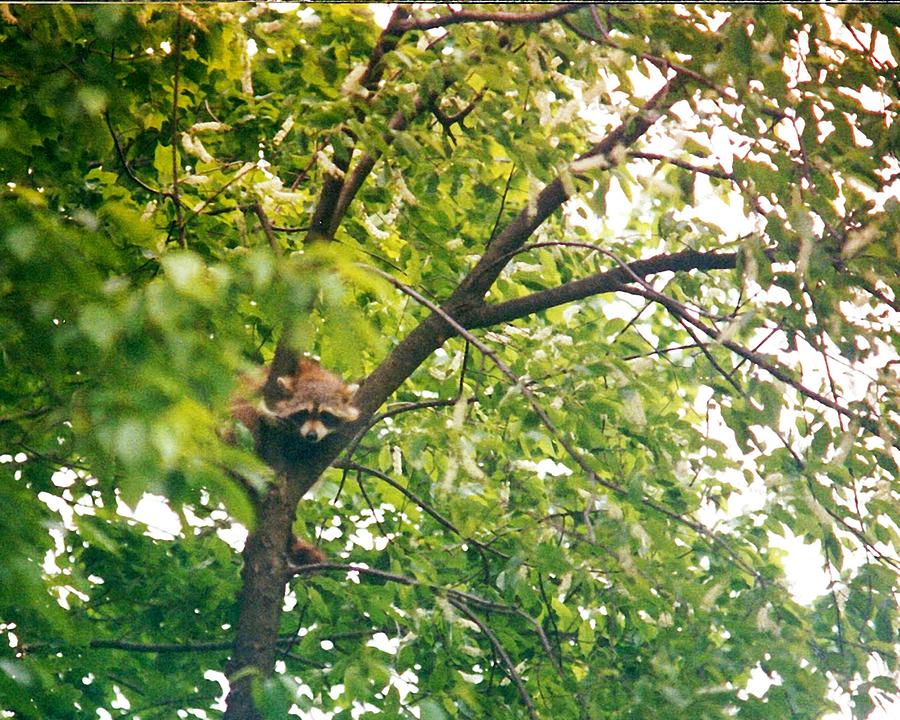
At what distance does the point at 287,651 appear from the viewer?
4871 mm

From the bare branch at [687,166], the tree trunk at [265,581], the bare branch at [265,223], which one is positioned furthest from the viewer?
the tree trunk at [265,581]

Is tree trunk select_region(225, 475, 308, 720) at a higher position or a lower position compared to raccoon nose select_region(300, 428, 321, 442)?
lower

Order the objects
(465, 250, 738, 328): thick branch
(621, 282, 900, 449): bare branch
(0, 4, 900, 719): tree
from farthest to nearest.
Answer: (465, 250, 738, 328): thick branch → (621, 282, 900, 449): bare branch → (0, 4, 900, 719): tree

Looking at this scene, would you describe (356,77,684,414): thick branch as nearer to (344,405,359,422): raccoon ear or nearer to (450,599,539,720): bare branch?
(344,405,359,422): raccoon ear

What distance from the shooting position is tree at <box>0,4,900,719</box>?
242 centimetres

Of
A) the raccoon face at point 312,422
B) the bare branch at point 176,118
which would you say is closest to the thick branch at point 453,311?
the raccoon face at point 312,422

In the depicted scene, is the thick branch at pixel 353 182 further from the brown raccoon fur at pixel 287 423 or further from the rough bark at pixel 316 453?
the brown raccoon fur at pixel 287 423

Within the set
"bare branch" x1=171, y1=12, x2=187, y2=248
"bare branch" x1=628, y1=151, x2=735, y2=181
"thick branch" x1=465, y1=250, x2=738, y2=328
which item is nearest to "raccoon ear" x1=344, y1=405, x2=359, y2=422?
"thick branch" x1=465, y1=250, x2=738, y2=328

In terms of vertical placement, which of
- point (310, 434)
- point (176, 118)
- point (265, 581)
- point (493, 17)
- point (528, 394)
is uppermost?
point (176, 118)

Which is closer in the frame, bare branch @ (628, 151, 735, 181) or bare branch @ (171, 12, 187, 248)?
bare branch @ (171, 12, 187, 248)

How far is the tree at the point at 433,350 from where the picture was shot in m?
2.42

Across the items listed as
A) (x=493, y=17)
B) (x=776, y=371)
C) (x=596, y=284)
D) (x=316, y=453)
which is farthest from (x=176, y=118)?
(x=776, y=371)

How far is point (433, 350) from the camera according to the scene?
4.71m

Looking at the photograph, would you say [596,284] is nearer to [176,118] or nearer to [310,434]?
[310,434]
